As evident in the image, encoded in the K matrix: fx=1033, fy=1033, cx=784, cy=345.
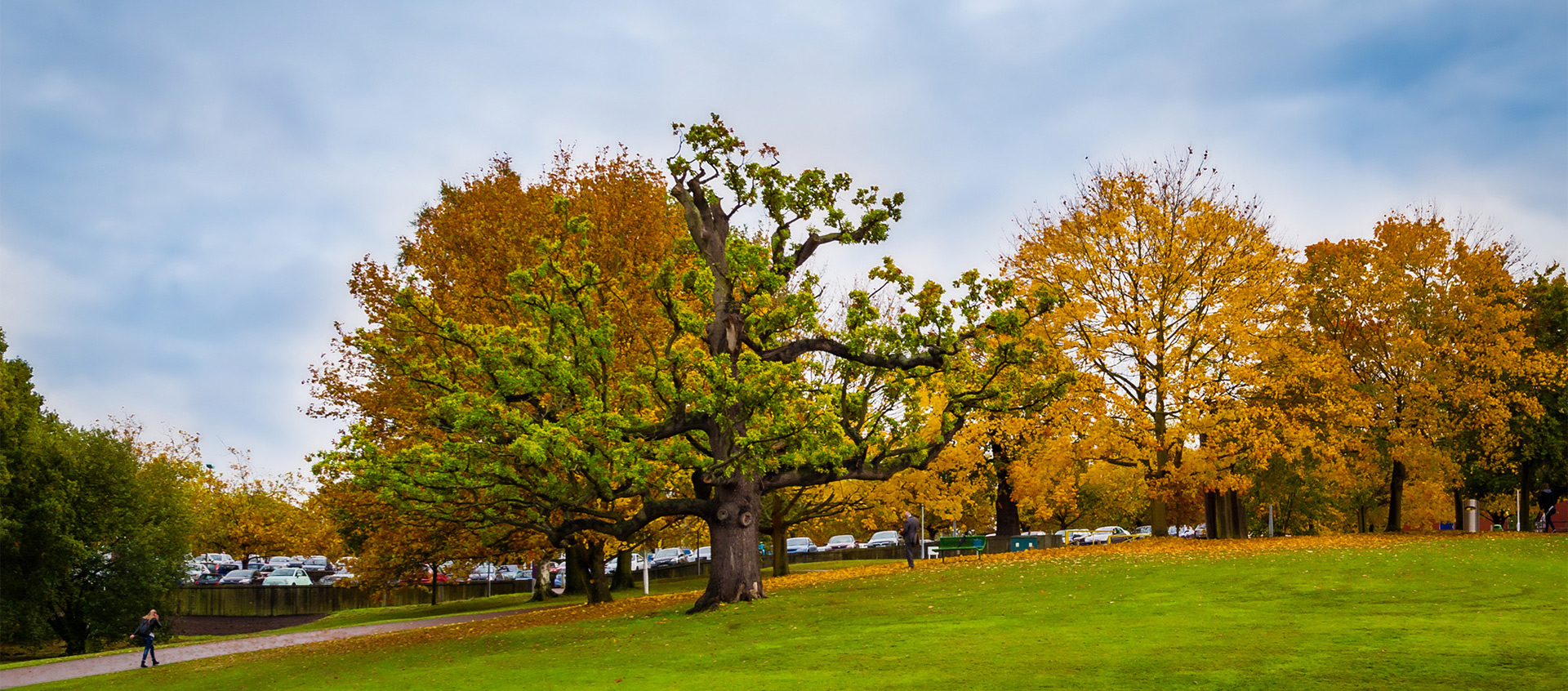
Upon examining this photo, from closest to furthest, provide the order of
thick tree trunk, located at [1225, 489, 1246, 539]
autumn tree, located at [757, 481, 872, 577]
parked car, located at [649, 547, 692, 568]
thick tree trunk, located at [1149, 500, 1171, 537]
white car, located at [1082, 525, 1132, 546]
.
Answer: thick tree trunk, located at [1149, 500, 1171, 537] → autumn tree, located at [757, 481, 872, 577] → thick tree trunk, located at [1225, 489, 1246, 539] → white car, located at [1082, 525, 1132, 546] → parked car, located at [649, 547, 692, 568]

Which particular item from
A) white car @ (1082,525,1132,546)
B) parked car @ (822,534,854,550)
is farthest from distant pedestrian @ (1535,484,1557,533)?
parked car @ (822,534,854,550)

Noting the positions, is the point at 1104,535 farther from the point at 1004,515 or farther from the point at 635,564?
the point at 635,564

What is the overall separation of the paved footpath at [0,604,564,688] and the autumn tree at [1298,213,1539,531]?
29121mm

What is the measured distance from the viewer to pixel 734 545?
2111 cm

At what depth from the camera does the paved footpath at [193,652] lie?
21.6m

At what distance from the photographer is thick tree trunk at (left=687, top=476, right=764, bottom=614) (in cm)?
2092

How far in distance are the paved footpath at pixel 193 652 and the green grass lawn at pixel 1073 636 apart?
231cm

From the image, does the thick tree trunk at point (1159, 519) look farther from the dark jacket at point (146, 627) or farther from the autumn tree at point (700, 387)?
the dark jacket at point (146, 627)

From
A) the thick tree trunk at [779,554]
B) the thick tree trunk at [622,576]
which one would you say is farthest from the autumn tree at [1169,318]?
the thick tree trunk at [622,576]

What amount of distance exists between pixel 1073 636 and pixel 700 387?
359 inches

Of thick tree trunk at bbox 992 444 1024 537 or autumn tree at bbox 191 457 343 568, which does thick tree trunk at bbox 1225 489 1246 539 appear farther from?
autumn tree at bbox 191 457 343 568

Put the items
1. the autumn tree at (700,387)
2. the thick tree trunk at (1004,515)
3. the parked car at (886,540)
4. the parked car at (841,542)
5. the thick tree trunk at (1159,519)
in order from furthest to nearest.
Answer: the parked car at (841,542)
the parked car at (886,540)
the thick tree trunk at (1004,515)
the thick tree trunk at (1159,519)
the autumn tree at (700,387)

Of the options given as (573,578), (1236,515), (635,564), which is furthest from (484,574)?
(1236,515)

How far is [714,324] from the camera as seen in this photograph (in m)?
21.7
